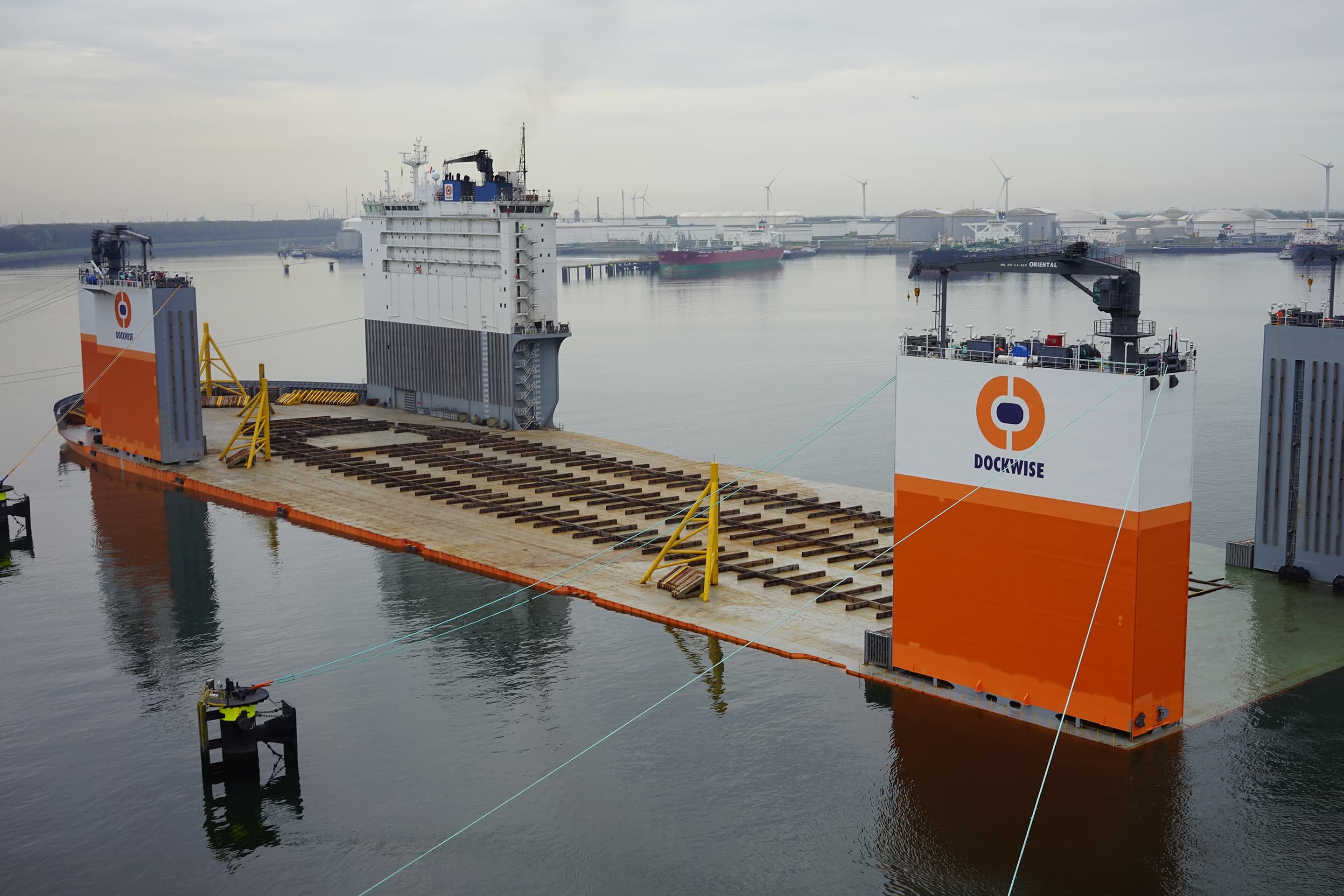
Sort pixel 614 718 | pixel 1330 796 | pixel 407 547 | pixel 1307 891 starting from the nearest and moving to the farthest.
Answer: pixel 1307 891, pixel 1330 796, pixel 614 718, pixel 407 547

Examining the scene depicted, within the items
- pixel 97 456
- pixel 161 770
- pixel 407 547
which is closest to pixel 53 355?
pixel 97 456

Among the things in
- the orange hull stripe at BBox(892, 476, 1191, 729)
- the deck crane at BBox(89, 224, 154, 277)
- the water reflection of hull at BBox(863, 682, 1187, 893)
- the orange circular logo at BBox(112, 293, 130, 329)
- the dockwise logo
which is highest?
the deck crane at BBox(89, 224, 154, 277)

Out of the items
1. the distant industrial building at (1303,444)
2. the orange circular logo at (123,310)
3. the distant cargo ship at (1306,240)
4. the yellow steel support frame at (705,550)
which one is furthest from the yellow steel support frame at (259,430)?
the distant cargo ship at (1306,240)

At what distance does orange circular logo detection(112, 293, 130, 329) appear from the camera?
4306cm

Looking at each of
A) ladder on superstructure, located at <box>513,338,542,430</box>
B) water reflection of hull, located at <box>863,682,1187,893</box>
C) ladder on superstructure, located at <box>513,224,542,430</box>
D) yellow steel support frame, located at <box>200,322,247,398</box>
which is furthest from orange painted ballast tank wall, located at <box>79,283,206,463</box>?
water reflection of hull, located at <box>863,682,1187,893</box>

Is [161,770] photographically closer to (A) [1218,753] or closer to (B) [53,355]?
(A) [1218,753]

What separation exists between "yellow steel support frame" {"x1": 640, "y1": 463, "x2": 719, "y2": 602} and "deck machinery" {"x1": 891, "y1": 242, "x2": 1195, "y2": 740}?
580 centimetres

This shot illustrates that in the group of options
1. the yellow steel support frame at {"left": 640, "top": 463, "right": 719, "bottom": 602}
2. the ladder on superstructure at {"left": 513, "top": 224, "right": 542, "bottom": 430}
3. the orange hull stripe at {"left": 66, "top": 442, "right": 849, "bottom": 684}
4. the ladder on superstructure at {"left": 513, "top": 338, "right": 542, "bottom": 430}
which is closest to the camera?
the orange hull stripe at {"left": 66, "top": 442, "right": 849, "bottom": 684}

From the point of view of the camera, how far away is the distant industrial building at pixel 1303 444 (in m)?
27.4

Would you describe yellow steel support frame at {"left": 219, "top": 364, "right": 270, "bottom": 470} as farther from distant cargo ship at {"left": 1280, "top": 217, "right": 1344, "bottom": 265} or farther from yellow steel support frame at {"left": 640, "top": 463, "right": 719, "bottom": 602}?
distant cargo ship at {"left": 1280, "top": 217, "right": 1344, "bottom": 265}

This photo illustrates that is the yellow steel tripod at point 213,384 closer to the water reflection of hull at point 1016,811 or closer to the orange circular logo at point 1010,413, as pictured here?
the orange circular logo at point 1010,413

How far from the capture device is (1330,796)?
61.5 feet

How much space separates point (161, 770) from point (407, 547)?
13.0 meters

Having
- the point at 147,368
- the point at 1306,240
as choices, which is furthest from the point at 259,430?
the point at 1306,240
